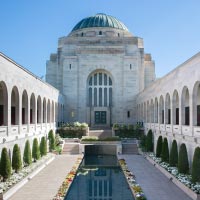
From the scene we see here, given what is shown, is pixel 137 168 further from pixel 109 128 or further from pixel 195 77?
pixel 109 128

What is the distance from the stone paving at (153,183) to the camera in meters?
15.5

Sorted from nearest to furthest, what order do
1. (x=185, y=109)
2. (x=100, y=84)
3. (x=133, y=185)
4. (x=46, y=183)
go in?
1. (x=133, y=185)
2. (x=46, y=183)
3. (x=185, y=109)
4. (x=100, y=84)

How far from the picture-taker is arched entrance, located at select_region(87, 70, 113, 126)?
45.9 meters

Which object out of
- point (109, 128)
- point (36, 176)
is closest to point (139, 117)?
point (109, 128)

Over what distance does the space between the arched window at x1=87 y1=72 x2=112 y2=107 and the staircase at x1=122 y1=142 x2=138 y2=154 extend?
13477 millimetres

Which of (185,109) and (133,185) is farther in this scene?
(185,109)

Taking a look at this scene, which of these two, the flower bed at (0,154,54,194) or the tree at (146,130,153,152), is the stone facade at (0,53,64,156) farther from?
the tree at (146,130,153,152)

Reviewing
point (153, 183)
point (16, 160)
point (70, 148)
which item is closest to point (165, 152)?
point (153, 183)

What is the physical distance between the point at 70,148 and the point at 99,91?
1554cm

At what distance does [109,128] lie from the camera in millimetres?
43969

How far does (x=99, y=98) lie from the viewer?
1822 inches

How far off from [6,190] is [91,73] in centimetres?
3257

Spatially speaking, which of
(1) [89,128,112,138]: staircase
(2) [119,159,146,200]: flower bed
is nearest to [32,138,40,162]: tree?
(2) [119,159,146,200]: flower bed

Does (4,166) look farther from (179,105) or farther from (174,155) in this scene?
(179,105)
